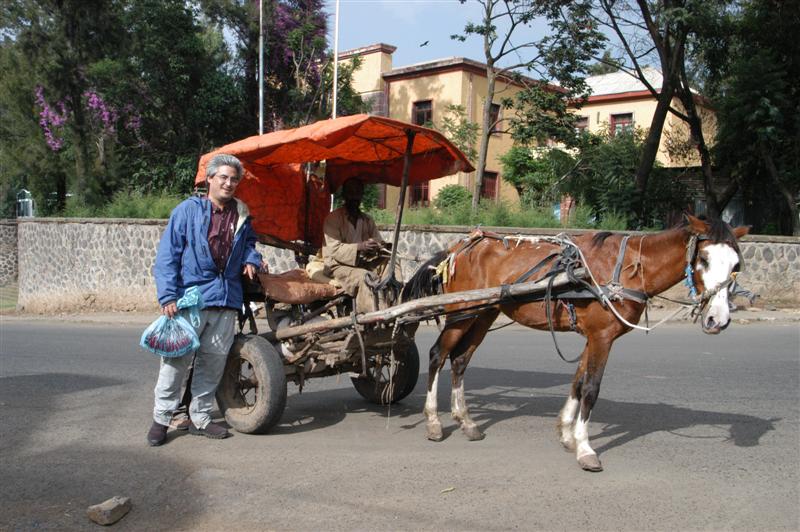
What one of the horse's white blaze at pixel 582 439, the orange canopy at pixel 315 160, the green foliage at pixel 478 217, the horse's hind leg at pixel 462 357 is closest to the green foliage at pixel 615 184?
the green foliage at pixel 478 217

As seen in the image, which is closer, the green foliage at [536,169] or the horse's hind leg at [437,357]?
the horse's hind leg at [437,357]

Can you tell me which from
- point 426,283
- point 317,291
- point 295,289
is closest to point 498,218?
point 426,283

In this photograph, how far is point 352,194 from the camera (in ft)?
21.1

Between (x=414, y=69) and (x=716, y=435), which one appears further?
(x=414, y=69)

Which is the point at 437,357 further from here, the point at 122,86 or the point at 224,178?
the point at 122,86

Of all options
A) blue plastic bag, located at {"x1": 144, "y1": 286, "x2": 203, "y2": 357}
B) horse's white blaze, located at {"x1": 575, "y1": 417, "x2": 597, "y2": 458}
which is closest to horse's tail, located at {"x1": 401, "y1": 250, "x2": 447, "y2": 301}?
horse's white blaze, located at {"x1": 575, "y1": 417, "x2": 597, "y2": 458}

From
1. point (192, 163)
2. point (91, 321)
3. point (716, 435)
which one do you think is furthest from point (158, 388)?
point (192, 163)

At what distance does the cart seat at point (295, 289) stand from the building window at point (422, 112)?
888 inches

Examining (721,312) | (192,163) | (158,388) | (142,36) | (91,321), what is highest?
(142,36)

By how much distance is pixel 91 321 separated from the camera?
50.3 ft

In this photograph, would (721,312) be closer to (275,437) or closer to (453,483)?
(453,483)

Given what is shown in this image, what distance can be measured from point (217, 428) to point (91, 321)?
11.3 meters

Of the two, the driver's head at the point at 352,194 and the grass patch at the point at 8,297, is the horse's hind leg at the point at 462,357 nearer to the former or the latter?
the driver's head at the point at 352,194

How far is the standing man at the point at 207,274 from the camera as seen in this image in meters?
5.14
